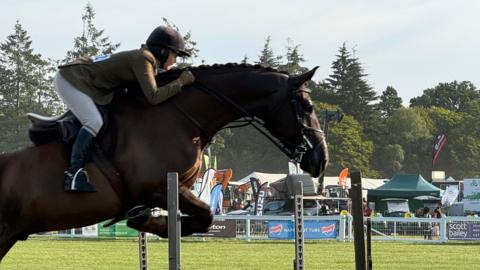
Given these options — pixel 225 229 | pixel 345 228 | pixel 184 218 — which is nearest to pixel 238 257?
pixel 225 229

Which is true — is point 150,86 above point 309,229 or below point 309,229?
above

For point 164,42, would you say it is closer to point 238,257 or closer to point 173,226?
point 173,226

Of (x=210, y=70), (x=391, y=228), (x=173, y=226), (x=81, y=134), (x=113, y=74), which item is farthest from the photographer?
(x=391, y=228)

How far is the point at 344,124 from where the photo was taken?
314ft

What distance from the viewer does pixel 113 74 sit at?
7516mm

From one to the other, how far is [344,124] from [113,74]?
89.2 meters

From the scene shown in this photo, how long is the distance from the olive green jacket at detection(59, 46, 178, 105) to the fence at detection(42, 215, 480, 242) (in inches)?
867

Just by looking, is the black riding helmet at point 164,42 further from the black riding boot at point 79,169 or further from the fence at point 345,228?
the fence at point 345,228

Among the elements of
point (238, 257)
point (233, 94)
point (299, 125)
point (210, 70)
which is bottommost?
point (238, 257)

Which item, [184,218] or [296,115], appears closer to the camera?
[184,218]

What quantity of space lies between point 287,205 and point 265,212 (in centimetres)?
108

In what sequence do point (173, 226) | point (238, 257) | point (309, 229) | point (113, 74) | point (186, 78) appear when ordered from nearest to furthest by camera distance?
1. point (173, 226)
2. point (113, 74)
3. point (186, 78)
4. point (238, 257)
5. point (309, 229)

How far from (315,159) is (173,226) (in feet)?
6.43

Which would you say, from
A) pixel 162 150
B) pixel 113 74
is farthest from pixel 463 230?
pixel 113 74
